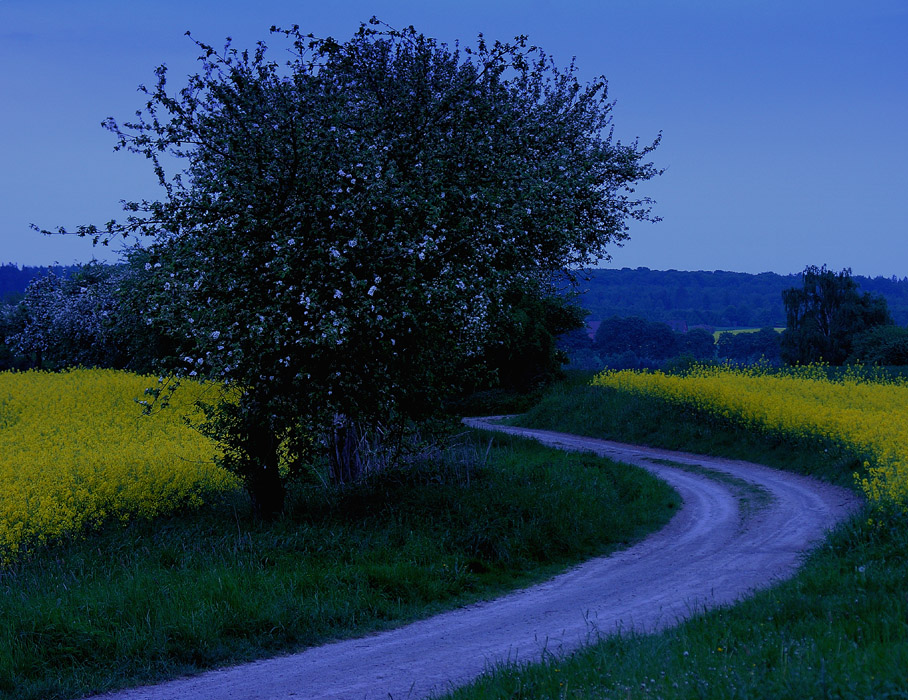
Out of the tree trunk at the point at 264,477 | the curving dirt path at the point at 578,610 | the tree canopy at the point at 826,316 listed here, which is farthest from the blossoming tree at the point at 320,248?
the tree canopy at the point at 826,316

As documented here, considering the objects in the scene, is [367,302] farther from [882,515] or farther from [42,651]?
[882,515]

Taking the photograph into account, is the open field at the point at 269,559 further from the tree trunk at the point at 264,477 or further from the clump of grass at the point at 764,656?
the clump of grass at the point at 764,656

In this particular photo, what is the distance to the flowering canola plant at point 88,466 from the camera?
14.5 meters

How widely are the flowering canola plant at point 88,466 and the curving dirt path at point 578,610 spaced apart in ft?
21.9

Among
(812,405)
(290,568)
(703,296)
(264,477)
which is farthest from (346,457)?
(703,296)

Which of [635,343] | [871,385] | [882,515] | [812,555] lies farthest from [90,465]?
[635,343]

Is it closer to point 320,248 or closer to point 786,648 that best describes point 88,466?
point 320,248

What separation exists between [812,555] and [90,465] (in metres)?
14.6

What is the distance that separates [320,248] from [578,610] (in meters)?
7.08

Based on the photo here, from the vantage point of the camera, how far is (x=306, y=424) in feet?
48.5

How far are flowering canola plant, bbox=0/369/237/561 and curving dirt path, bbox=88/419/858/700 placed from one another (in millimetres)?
6668

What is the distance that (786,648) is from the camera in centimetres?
721

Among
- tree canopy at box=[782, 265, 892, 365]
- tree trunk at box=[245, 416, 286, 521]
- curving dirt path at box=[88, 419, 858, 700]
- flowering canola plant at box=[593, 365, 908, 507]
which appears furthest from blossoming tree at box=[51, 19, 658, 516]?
tree canopy at box=[782, 265, 892, 365]

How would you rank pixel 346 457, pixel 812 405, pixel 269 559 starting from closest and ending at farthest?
pixel 269 559, pixel 346 457, pixel 812 405
